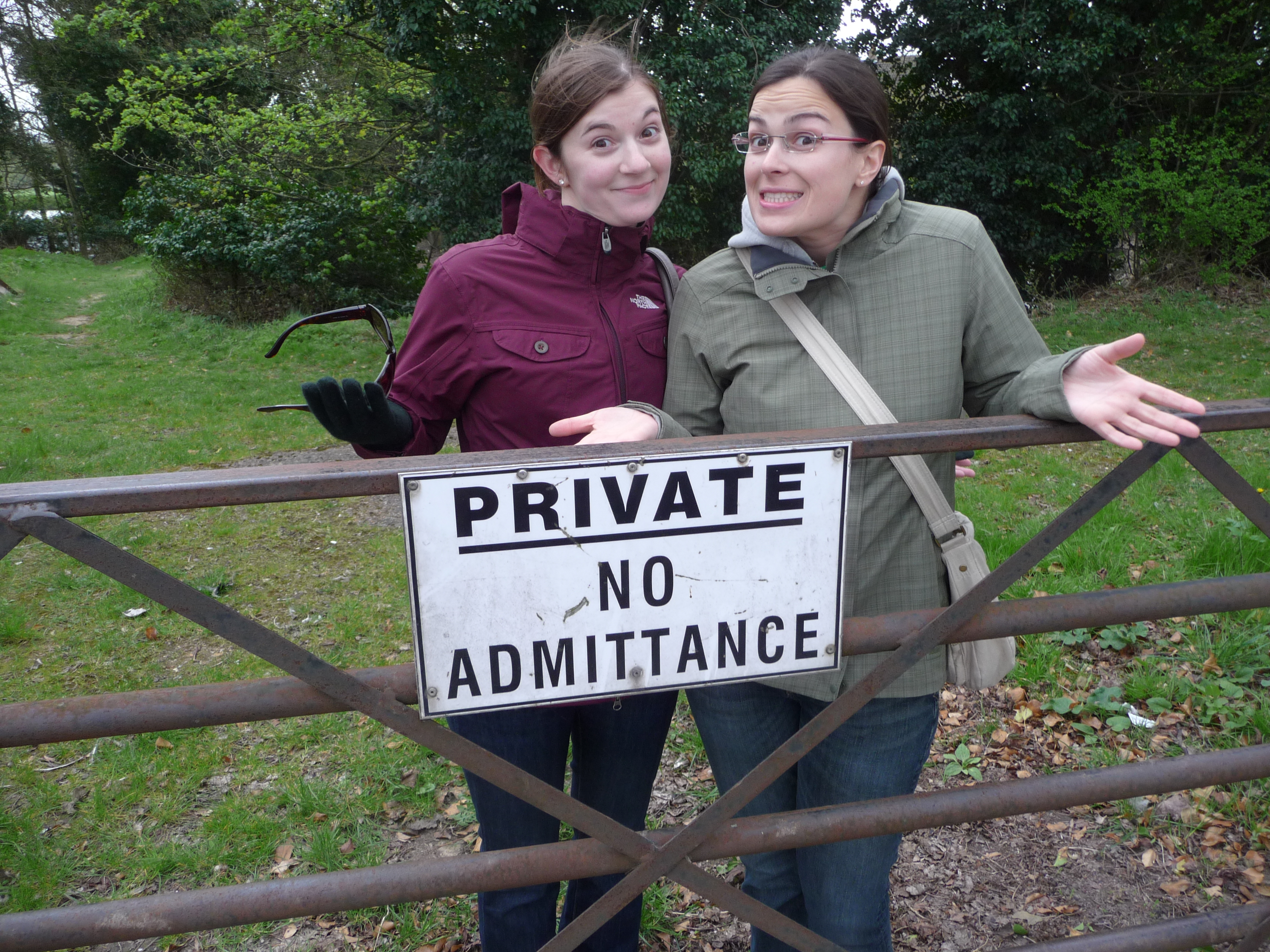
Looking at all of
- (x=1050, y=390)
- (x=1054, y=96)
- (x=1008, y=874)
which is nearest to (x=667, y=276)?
(x=1050, y=390)

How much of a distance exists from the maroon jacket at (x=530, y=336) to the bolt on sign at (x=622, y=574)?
55 centimetres

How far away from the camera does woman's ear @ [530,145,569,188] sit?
6.04 ft

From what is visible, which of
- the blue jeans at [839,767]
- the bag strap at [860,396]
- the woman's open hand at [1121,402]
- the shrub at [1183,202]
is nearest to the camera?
the woman's open hand at [1121,402]

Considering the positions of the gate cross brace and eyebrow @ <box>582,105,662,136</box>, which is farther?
eyebrow @ <box>582,105,662,136</box>

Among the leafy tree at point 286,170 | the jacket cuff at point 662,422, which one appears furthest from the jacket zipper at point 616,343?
the leafy tree at point 286,170

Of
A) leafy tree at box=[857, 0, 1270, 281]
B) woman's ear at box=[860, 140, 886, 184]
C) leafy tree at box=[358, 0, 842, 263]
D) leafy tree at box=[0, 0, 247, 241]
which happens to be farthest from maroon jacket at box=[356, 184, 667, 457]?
leafy tree at box=[0, 0, 247, 241]

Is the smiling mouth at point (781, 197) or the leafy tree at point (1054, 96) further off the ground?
the leafy tree at point (1054, 96)

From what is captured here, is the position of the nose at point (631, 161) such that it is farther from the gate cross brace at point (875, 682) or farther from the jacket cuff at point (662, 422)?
the gate cross brace at point (875, 682)

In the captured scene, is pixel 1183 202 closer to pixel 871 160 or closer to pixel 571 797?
pixel 871 160

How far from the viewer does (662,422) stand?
60.6 inches

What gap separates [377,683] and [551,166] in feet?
3.52

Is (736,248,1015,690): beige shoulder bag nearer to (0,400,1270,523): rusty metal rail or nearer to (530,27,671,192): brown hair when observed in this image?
(0,400,1270,523): rusty metal rail

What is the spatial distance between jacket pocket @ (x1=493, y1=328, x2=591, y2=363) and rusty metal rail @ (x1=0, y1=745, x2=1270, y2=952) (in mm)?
863

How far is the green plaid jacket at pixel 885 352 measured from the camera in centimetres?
165
